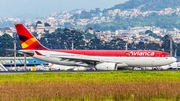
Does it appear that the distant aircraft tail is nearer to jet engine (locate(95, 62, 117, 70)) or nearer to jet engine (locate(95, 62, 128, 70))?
jet engine (locate(95, 62, 117, 70))

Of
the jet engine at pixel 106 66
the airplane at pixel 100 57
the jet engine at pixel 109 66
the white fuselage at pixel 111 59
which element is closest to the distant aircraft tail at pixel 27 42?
the airplane at pixel 100 57

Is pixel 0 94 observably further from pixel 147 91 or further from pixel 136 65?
pixel 136 65

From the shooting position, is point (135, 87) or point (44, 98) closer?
point (44, 98)

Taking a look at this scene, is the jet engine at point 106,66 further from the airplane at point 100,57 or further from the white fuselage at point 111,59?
the white fuselage at point 111,59

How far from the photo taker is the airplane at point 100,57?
87.8 m

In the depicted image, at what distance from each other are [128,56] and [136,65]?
1533mm

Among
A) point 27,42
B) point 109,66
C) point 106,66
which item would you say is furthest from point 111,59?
point 27,42

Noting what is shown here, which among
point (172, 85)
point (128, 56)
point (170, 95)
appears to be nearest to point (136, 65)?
point (128, 56)

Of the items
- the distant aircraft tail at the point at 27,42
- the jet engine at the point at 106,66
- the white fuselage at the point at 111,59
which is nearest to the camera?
the jet engine at the point at 106,66

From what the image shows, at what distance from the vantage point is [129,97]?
42.6 m

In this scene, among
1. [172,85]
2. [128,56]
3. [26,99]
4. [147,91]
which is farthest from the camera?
[128,56]

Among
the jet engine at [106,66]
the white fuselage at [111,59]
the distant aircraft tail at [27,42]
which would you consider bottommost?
the jet engine at [106,66]

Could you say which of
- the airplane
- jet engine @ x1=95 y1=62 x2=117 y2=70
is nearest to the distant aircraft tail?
the airplane

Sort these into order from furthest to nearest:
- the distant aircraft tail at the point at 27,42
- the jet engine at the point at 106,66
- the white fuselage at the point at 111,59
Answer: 1. the distant aircraft tail at the point at 27,42
2. the white fuselage at the point at 111,59
3. the jet engine at the point at 106,66
